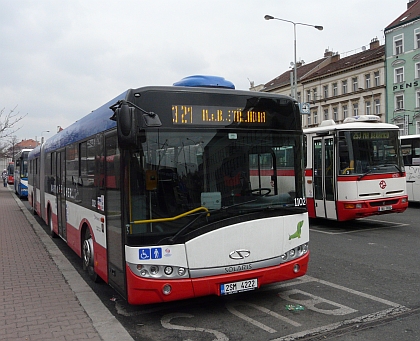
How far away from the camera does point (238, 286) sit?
Answer: 18.1ft

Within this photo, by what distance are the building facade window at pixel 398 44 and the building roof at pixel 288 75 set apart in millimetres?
15547

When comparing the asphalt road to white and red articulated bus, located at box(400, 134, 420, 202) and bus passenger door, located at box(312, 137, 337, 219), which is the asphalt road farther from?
white and red articulated bus, located at box(400, 134, 420, 202)

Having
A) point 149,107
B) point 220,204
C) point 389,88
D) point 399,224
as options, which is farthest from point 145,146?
point 389,88

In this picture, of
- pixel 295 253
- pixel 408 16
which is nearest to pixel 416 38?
pixel 408 16

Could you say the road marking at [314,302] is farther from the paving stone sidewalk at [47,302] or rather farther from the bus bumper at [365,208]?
the bus bumper at [365,208]

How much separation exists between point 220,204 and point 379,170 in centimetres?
822

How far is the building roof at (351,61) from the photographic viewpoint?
51.2m

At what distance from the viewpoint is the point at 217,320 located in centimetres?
556

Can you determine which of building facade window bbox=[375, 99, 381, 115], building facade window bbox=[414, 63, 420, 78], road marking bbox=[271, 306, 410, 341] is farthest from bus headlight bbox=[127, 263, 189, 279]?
building facade window bbox=[375, 99, 381, 115]

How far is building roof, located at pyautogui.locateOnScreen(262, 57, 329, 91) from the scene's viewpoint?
64400 mm

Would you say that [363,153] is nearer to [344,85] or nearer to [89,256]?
[89,256]

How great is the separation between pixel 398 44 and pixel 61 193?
4544 cm

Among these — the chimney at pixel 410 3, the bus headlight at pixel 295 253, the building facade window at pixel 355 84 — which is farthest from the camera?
the building facade window at pixel 355 84

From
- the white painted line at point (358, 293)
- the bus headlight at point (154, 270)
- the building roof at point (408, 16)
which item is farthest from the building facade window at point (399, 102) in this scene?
the bus headlight at point (154, 270)
